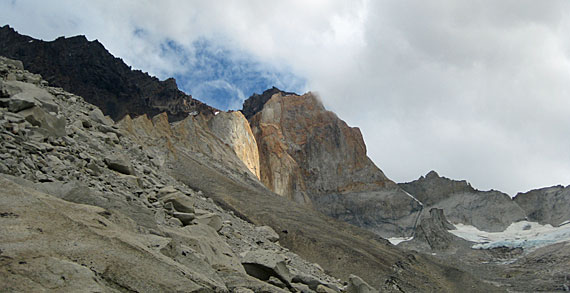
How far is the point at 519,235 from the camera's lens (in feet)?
282

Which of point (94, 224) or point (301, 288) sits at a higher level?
point (94, 224)

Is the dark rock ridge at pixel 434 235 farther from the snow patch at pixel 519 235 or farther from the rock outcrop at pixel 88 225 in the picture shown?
the rock outcrop at pixel 88 225

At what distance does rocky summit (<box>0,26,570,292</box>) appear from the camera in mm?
Answer: 6812

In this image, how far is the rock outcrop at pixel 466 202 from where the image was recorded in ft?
311

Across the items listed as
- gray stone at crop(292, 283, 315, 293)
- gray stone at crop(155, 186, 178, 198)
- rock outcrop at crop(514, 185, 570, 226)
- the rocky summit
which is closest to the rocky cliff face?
the rocky summit

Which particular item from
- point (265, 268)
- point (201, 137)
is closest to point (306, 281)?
point (265, 268)

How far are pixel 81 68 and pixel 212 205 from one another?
52338 mm

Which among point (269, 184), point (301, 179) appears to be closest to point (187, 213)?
point (269, 184)

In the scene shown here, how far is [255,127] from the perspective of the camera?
9550cm

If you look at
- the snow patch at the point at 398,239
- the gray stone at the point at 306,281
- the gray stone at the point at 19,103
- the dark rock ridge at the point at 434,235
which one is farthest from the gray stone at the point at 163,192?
the snow patch at the point at 398,239

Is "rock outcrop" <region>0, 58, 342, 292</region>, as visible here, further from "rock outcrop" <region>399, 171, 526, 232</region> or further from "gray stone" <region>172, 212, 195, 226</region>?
"rock outcrop" <region>399, 171, 526, 232</region>

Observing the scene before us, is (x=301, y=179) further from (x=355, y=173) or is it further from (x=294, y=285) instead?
(x=294, y=285)

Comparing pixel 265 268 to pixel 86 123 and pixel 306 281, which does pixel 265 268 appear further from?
pixel 86 123

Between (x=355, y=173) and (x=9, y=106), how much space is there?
89740 millimetres
